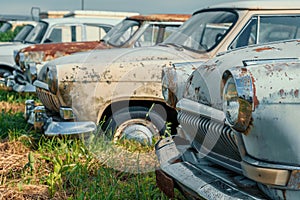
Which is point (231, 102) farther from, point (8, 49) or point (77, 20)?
point (8, 49)

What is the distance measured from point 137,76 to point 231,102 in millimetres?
2593

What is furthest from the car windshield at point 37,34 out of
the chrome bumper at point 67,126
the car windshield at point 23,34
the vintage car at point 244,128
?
the vintage car at point 244,128

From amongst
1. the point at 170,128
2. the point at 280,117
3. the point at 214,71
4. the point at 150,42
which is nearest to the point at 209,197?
the point at 280,117

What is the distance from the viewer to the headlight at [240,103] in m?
2.57

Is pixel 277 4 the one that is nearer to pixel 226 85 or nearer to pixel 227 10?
pixel 227 10

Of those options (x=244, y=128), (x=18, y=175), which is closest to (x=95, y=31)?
(x=18, y=175)

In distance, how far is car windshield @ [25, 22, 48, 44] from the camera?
1054 cm

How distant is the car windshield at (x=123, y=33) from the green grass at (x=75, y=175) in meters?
2.58

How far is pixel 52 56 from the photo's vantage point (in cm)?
862

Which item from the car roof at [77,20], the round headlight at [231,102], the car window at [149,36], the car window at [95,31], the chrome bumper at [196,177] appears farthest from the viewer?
the car window at [95,31]

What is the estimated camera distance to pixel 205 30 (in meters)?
5.55

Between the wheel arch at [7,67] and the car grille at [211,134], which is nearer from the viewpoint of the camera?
the car grille at [211,134]

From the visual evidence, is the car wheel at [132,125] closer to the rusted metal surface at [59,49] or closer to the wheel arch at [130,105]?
the wheel arch at [130,105]

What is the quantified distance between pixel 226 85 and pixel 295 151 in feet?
1.69
